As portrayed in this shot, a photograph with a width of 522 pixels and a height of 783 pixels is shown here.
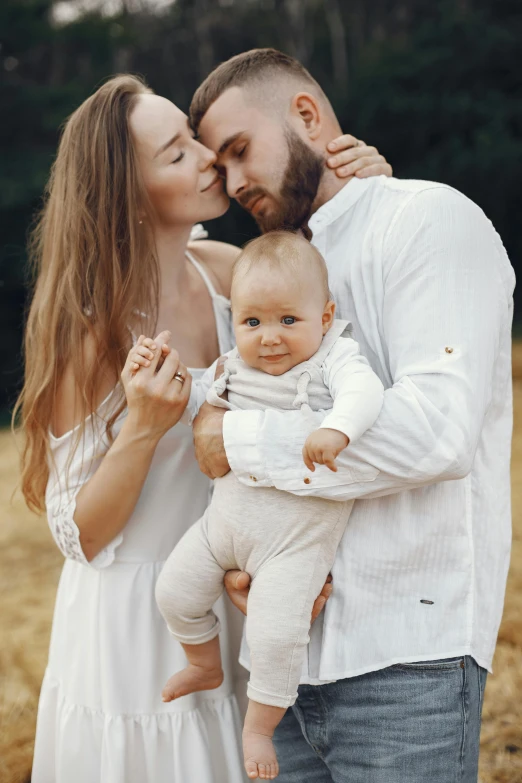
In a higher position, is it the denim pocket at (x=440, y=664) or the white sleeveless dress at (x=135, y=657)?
the denim pocket at (x=440, y=664)

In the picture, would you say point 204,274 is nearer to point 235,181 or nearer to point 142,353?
point 235,181

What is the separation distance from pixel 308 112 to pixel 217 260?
75cm

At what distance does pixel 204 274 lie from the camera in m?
2.98

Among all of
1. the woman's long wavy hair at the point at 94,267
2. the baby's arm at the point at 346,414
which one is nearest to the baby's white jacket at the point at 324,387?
the baby's arm at the point at 346,414

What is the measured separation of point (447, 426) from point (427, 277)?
0.35m

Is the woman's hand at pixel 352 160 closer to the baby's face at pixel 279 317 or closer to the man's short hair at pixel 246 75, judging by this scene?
the man's short hair at pixel 246 75

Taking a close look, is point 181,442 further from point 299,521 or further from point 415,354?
point 415,354

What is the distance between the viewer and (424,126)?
13.6 metres

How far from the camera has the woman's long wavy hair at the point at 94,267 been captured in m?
2.50

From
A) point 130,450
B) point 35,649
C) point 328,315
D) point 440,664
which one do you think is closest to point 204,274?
point 130,450

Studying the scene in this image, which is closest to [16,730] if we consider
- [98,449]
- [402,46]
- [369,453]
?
[98,449]

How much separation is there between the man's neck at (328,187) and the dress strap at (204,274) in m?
0.57

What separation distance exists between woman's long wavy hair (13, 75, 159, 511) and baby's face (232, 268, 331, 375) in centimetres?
58

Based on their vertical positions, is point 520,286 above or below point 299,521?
below
